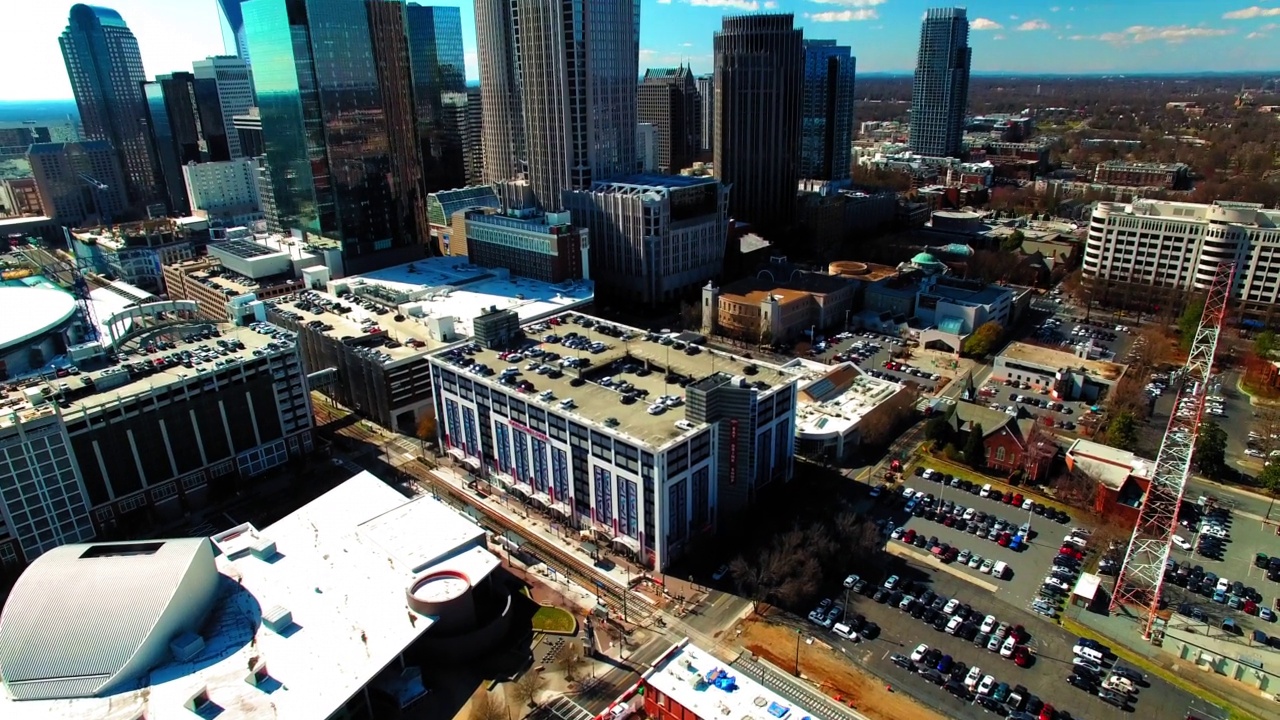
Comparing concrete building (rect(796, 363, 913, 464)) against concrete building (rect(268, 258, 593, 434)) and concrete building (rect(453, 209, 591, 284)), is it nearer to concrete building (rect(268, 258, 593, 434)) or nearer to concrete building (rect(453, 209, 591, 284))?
concrete building (rect(268, 258, 593, 434))

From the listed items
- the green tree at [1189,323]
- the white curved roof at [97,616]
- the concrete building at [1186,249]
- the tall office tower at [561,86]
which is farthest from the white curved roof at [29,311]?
the concrete building at [1186,249]

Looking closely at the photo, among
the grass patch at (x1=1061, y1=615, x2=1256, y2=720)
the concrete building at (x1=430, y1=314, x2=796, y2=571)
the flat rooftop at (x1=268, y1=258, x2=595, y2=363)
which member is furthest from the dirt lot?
the flat rooftop at (x1=268, y1=258, x2=595, y2=363)

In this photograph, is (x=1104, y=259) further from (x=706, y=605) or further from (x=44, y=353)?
(x=44, y=353)

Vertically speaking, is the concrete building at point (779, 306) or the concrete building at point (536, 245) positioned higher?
the concrete building at point (536, 245)

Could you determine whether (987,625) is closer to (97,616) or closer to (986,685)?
(986,685)

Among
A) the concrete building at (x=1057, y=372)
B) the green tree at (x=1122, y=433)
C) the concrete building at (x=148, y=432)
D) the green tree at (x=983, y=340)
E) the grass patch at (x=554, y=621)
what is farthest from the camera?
the green tree at (x=983, y=340)

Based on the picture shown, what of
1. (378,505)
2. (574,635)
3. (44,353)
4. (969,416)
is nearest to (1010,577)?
(969,416)

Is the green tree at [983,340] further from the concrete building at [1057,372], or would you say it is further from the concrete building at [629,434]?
the concrete building at [629,434]
